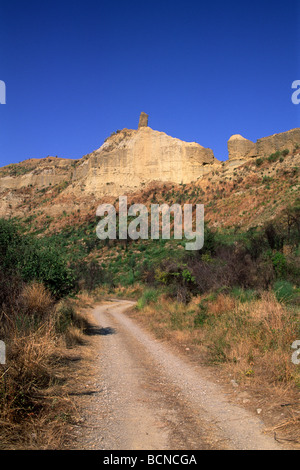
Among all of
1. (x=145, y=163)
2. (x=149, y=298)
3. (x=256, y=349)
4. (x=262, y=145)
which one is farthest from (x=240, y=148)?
(x=256, y=349)

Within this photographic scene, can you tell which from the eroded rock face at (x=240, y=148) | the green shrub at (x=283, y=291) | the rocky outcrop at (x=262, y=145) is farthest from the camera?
the eroded rock face at (x=240, y=148)

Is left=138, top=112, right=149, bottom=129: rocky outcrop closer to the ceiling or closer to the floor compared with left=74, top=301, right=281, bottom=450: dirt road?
closer to the ceiling

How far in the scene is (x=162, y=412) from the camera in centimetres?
416

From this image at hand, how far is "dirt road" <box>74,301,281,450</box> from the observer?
3270 millimetres

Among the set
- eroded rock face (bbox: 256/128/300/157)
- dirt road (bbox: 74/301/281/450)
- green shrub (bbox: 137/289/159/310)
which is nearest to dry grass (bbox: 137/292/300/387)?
dirt road (bbox: 74/301/281/450)

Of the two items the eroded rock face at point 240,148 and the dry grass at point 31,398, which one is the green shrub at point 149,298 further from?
the eroded rock face at point 240,148

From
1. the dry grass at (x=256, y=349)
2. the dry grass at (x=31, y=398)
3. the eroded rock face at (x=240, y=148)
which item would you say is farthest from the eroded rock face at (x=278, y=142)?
the dry grass at (x=31, y=398)

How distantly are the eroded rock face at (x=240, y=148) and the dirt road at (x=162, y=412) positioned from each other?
45494 mm

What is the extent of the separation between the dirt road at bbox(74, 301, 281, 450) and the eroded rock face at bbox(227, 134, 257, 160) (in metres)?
45.5

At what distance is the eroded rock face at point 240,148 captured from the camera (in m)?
47.8

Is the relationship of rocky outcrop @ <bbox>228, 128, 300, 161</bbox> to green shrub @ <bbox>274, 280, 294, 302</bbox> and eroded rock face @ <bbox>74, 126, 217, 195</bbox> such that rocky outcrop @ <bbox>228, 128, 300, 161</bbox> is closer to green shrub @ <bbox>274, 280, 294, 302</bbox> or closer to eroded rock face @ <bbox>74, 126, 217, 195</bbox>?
eroded rock face @ <bbox>74, 126, 217, 195</bbox>

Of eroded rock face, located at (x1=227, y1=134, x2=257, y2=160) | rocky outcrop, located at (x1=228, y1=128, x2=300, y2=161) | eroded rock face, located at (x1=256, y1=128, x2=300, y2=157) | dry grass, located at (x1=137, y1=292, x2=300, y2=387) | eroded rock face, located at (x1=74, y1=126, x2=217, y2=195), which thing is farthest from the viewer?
eroded rock face, located at (x1=74, y1=126, x2=217, y2=195)

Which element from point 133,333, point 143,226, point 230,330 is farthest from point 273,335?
point 143,226
